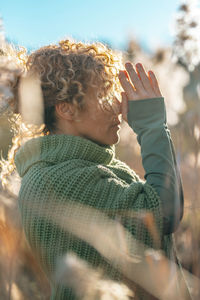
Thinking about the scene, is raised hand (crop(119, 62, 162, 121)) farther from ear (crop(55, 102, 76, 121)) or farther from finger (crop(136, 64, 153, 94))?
ear (crop(55, 102, 76, 121))

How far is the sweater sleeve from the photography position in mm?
1061

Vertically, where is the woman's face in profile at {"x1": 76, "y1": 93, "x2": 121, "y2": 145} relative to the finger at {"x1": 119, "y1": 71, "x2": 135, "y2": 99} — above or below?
below

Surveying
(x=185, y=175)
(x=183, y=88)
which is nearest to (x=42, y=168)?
(x=185, y=175)

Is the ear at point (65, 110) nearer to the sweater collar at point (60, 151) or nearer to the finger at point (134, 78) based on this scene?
the sweater collar at point (60, 151)

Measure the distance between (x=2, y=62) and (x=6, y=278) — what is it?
0.60m

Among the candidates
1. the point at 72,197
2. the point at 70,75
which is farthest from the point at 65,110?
the point at 72,197

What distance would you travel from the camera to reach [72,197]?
110 cm

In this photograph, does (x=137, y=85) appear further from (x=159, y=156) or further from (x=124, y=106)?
(x=159, y=156)

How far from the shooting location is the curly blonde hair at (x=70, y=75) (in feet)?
4.30

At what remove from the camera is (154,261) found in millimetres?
871

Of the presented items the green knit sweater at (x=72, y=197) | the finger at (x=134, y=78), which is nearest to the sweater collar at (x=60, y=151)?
the green knit sweater at (x=72, y=197)

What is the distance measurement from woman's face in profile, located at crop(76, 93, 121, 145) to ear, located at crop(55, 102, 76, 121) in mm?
29

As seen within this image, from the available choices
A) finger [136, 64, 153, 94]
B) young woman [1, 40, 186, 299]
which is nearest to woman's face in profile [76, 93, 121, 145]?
young woman [1, 40, 186, 299]

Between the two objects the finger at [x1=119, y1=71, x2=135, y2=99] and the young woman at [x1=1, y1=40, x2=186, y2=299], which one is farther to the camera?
the finger at [x1=119, y1=71, x2=135, y2=99]
